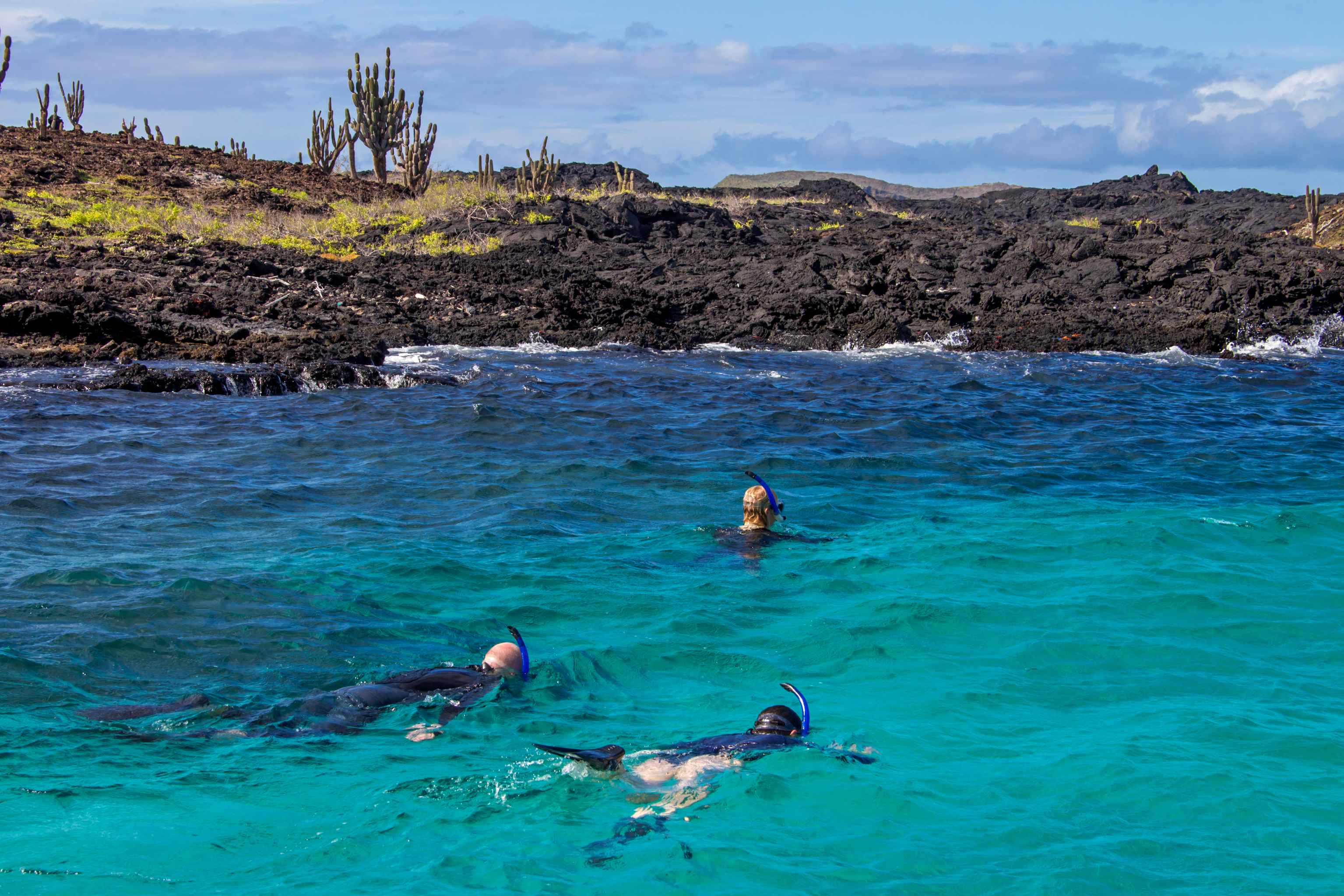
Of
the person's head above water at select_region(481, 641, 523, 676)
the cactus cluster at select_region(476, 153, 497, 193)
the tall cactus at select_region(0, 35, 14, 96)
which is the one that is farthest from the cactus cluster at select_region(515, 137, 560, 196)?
the person's head above water at select_region(481, 641, 523, 676)

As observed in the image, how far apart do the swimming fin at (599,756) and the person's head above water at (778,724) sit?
26.5 inches

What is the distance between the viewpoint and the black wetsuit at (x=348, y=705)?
519 centimetres

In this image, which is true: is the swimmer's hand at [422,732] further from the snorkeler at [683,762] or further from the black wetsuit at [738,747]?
the black wetsuit at [738,747]

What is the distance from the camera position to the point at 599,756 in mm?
4555

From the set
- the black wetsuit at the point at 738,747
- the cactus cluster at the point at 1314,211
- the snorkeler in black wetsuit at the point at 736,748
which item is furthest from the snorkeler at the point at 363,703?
the cactus cluster at the point at 1314,211

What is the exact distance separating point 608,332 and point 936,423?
8133 millimetres

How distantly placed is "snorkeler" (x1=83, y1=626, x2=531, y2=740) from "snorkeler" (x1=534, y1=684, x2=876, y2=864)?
93 cm

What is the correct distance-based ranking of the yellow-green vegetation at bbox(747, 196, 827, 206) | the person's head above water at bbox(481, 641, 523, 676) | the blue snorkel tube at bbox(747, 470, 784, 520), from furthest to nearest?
the yellow-green vegetation at bbox(747, 196, 827, 206)
the blue snorkel tube at bbox(747, 470, 784, 520)
the person's head above water at bbox(481, 641, 523, 676)

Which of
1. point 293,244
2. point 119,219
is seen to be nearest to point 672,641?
point 293,244

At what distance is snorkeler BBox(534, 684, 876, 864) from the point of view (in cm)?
436

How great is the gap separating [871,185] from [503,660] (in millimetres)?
64713

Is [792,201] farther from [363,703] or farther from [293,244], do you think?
[363,703]

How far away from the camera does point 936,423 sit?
1313 centimetres

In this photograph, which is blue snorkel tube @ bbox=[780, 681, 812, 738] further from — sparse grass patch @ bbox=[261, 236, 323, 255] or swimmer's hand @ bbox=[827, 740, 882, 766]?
sparse grass patch @ bbox=[261, 236, 323, 255]
